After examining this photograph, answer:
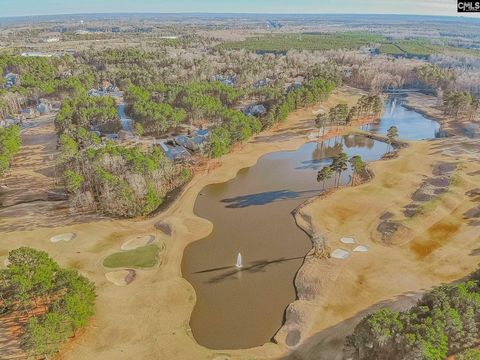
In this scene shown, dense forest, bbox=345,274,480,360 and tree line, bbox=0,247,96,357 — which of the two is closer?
dense forest, bbox=345,274,480,360

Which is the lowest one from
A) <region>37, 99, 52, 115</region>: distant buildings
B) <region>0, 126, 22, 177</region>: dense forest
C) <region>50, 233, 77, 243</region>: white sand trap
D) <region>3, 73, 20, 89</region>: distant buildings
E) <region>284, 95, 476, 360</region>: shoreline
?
<region>284, 95, 476, 360</region>: shoreline

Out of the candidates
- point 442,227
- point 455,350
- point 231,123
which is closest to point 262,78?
point 231,123

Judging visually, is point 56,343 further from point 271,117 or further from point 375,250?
point 271,117

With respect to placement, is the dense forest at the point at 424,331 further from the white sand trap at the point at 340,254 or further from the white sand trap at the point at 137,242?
the white sand trap at the point at 137,242

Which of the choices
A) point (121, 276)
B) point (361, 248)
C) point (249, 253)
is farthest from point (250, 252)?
point (121, 276)

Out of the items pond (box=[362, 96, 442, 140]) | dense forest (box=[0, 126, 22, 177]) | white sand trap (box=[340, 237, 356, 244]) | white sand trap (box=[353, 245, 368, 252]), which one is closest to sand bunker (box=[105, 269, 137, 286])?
white sand trap (box=[340, 237, 356, 244])

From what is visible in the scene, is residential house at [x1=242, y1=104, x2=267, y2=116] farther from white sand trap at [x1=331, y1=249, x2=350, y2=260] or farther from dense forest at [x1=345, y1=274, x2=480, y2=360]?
dense forest at [x1=345, y1=274, x2=480, y2=360]
